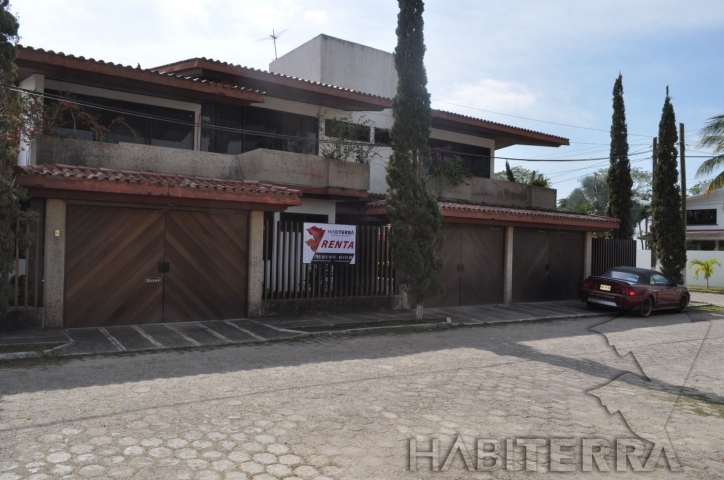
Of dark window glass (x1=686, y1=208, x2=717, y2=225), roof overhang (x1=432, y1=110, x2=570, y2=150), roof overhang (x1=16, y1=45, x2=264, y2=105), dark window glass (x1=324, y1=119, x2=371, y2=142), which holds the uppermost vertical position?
roof overhang (x1=432, y1=110, x2=570, y2=150)

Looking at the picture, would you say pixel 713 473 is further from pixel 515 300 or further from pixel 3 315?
pixel 515 300

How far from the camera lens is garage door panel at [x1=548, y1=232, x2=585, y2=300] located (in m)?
19.5

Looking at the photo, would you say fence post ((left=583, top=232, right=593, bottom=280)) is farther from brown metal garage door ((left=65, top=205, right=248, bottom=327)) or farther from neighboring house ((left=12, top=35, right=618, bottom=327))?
brown metal garage door ((left=65, top=205, right=248, bottom=327))

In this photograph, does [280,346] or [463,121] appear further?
[463,121]

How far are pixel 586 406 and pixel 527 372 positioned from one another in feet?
5.90

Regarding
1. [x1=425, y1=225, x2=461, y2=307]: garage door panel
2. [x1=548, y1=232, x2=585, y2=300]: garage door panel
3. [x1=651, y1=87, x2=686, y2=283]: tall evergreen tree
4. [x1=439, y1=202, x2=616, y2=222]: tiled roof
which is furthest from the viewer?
[x1=651, y1=87, x2=686, y2=283]: tall evergreen tree

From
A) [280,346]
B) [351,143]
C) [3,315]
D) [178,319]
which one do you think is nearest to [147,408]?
[280,346]

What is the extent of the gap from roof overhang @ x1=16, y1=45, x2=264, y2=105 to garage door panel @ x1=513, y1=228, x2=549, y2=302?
9281 mm

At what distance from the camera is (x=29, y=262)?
1040 centimetres

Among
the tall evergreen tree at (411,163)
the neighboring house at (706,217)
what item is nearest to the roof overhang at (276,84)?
the tall evergreen tree at (411,163)

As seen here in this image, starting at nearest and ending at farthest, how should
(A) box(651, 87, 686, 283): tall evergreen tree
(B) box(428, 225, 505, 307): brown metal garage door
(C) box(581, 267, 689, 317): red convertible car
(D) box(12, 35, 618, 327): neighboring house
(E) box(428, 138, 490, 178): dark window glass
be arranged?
(D) box(12, 35, 618, 327): neighboring house
(B) box(428, 225, 505, 307): brown metal garage door
(C) box(581, 267, 689, 317): red convertible car
(E) box(428, 138, 490, 178): dark window glass
(A) box(651, 87, 686, 283): tall evergreen tree

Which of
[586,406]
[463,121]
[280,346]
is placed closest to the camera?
[586,406]

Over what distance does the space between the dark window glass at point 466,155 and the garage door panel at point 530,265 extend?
3.94m

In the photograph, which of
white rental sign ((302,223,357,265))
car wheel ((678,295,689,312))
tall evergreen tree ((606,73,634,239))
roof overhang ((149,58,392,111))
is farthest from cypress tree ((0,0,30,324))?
tall evergreen tree ((606,73,634,239))
